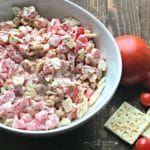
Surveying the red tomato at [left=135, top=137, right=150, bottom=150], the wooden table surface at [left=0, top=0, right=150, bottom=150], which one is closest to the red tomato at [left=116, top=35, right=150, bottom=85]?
the wooden table surface at [left=0, top=0, right=150, bottom=150]

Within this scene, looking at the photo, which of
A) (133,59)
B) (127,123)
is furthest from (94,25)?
(127,123)

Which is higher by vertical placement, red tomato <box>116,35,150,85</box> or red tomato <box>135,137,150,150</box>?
red tomato <box>116,35,150,85</box>

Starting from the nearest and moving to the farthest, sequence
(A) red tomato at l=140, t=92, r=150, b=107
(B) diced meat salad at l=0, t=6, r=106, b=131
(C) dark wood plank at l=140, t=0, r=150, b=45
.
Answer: (B) diced meat salad at l=0, t=6, r=106, b=131
(A) red tomato at l=140, t=92, r=150, b=107
(C) dark wood plank at l=140, t=0, r=150, b=45

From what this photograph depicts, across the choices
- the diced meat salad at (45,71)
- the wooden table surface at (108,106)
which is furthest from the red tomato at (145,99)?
the diced meat salad at (45,71)

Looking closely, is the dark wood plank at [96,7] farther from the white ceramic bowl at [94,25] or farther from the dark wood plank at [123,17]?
the white ceramic bowl at [94,25]

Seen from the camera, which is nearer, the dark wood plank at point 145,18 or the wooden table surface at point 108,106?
the wooden table surface at point 108,106

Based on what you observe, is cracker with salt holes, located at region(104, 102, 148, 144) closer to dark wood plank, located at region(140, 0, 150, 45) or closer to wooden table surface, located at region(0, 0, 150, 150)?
wooden table surface, located at region(0, 0, 150, 150)
